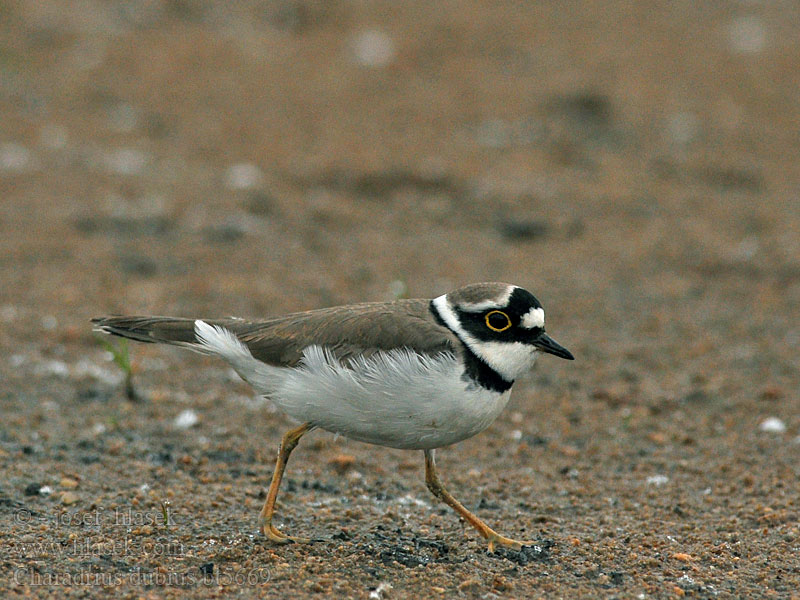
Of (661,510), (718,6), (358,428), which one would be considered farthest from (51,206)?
Result: (718,6)

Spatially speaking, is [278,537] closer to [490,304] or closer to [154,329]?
[154,329]

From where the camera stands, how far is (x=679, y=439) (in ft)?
20.6

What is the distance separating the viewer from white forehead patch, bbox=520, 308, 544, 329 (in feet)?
15.6

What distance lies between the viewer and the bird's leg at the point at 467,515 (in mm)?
4770

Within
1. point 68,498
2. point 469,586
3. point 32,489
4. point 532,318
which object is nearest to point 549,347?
point 532,318

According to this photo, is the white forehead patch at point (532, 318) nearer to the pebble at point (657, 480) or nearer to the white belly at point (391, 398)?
the white belly at point (391, 398)

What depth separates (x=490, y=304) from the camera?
4734 mm

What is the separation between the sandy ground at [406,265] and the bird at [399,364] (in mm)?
517

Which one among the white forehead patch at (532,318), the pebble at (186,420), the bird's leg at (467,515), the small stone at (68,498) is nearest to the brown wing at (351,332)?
the white forehead patch at (532,318)

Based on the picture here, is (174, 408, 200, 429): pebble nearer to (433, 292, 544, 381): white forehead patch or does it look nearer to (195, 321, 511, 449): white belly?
(195, 321, 511, 449): white belly

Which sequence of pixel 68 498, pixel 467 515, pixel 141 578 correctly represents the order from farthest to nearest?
pixel 68 498
pixel 467 515
pixel 141 578

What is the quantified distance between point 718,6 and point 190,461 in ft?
34.7

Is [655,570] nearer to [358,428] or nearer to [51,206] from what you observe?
[358,428]

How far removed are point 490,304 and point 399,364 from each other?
506mm
